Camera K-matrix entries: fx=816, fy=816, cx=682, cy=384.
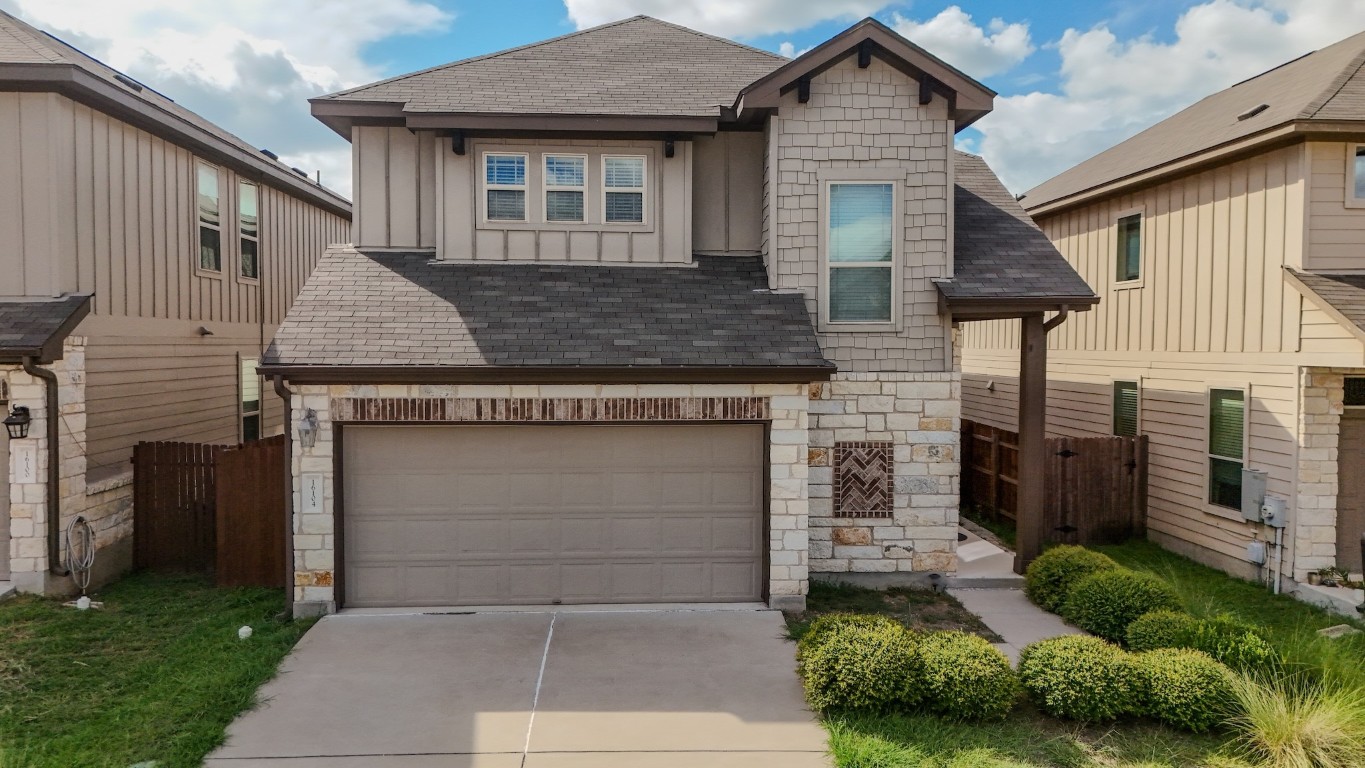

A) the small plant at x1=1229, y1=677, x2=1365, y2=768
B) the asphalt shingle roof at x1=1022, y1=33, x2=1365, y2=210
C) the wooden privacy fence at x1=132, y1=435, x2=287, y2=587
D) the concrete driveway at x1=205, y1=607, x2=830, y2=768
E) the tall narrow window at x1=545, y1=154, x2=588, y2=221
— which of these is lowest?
the concrete driveway at x1=205, y1=607, x2=830, y2=768

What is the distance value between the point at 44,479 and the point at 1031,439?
1087 centimetres

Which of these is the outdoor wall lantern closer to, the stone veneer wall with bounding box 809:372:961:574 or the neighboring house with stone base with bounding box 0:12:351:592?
the neighboring house with stone base with bounding box 0:12:351:592

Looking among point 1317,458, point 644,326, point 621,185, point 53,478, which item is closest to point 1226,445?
point 1317,458

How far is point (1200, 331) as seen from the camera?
1097 centimetres

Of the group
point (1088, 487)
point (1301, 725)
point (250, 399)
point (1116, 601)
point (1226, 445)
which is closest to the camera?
point (1301, 725)

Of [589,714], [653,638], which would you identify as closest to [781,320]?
[653,638]

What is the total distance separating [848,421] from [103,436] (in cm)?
880

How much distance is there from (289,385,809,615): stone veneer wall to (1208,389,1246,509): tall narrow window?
589 cm

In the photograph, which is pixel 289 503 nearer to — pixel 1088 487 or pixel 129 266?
pixel 129 266

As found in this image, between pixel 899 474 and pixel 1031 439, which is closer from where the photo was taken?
pixel 899 474

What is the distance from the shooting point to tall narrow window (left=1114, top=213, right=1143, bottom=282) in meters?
12.3

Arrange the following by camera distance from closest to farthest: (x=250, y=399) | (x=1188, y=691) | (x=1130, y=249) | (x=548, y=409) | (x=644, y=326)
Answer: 1. (x=1188, y=691)
2. (x=548, y=409)
3. (x=644, y=326)
4. (x=1130, y=249)
5. (x=250, y=399)

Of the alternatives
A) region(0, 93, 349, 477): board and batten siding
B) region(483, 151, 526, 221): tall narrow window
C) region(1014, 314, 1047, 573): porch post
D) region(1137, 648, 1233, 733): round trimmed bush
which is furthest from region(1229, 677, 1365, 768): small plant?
region(0, 93, 349, 477): board and batten siding

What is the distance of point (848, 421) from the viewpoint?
947 centimetres
